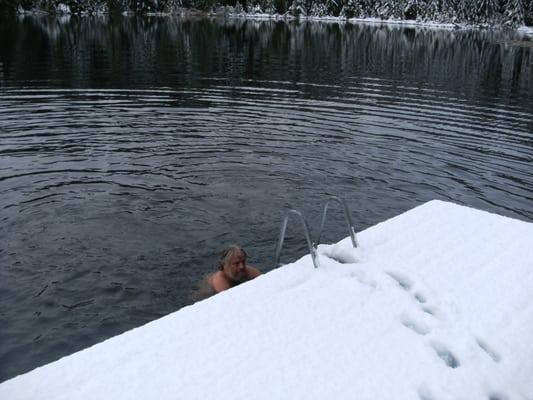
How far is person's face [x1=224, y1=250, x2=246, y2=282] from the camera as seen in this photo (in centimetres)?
852

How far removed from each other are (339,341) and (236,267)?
117 inches

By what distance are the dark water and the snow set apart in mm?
2652

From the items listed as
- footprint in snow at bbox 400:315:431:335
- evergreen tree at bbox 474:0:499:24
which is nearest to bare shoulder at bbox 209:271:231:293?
footprint in snow at bbox 400:315:431:335

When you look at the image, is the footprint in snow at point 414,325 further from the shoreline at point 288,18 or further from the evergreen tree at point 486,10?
the evergreen tree at point 486,10

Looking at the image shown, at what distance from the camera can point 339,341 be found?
235 inches

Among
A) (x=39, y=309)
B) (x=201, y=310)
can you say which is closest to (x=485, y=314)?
(x=201, y=310)

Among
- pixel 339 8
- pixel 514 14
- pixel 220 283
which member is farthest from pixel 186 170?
pixel 339 8

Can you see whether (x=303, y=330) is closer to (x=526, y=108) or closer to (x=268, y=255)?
(x=268, y=255)

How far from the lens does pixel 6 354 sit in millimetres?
7531

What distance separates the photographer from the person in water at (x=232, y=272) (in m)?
8.54

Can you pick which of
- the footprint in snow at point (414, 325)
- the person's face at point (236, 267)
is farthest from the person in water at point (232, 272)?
the footprint in snow at point (414, 325)

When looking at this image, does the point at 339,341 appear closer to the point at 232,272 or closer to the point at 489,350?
the point at 489,350

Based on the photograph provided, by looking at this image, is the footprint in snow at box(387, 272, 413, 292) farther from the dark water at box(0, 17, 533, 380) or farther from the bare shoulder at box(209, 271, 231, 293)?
the dark water at box(0, 17, 533, 380)

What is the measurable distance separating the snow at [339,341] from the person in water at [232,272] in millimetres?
1111
